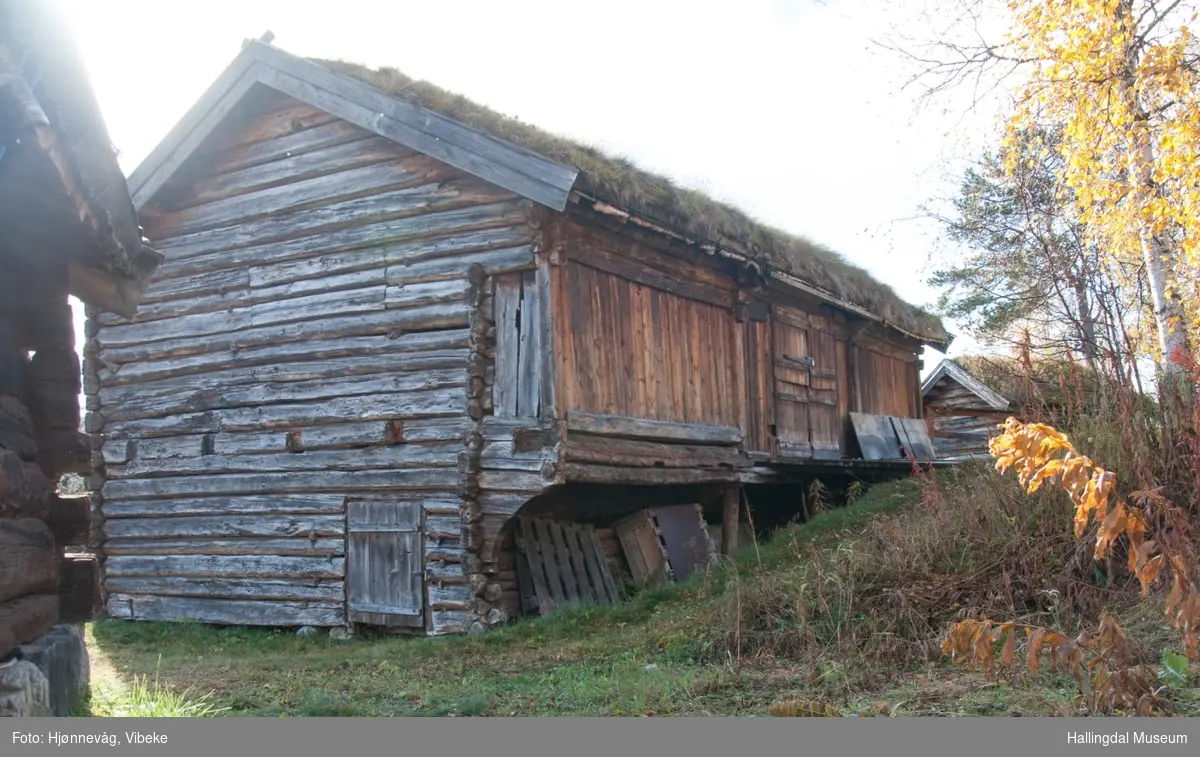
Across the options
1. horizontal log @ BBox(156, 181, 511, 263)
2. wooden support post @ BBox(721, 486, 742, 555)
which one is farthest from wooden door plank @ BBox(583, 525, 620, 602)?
horizontal log @ BBox(156, 181, 511, 263)

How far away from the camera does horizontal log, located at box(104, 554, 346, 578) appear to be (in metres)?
11.0

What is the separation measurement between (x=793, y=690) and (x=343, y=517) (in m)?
6.32

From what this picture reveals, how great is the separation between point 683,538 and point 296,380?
4864mm

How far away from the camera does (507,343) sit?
1024cm

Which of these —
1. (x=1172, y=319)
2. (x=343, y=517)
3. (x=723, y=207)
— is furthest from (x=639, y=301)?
(x=1172, y=319)

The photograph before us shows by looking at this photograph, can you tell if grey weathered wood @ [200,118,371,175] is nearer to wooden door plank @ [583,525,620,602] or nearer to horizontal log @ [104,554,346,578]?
horizontal log @ [104,554,346,578]

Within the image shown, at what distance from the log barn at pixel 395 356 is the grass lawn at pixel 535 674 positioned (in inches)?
33.1

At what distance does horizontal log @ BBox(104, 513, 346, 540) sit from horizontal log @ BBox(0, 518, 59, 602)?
5932 mm

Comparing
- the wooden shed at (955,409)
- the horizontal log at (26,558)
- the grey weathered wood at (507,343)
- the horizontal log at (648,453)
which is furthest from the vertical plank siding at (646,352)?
the wooden shed at (955,409)

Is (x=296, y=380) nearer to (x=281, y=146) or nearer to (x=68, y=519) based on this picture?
(x=281, y=146)

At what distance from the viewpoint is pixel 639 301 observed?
11.2 meters

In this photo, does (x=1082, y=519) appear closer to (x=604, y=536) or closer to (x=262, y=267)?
(x=604, y=536)

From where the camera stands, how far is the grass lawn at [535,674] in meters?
5.71

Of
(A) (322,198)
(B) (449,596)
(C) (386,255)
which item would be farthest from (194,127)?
(B) (449,596)
